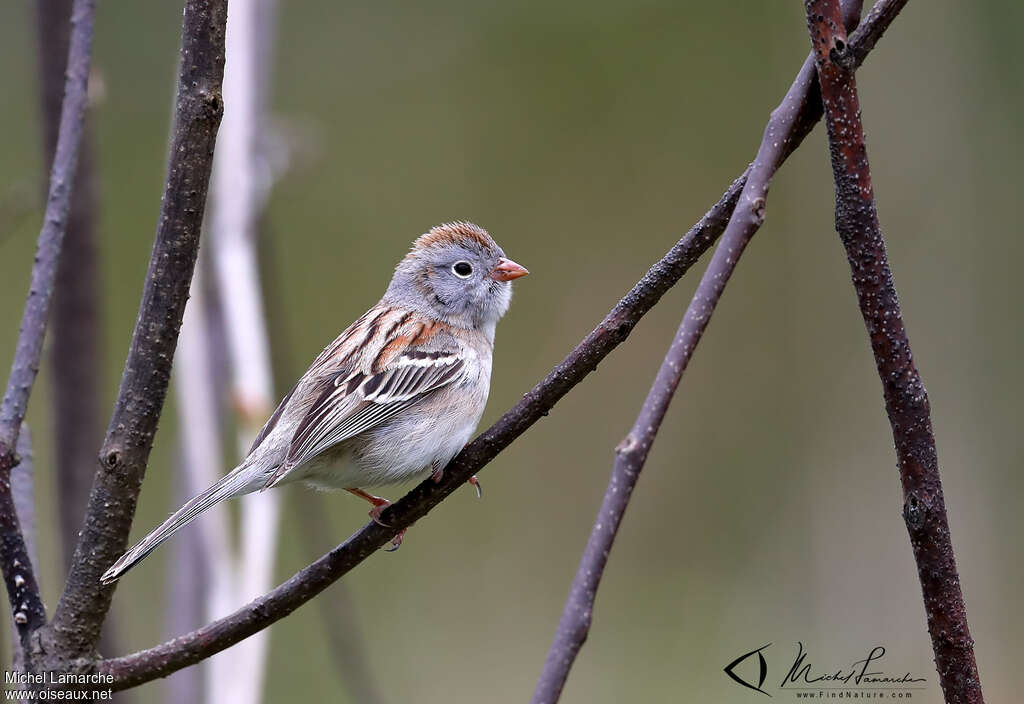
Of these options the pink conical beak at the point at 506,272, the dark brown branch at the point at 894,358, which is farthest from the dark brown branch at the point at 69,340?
the dark brown branch at the point at 894,358

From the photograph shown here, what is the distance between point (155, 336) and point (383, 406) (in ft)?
2.65

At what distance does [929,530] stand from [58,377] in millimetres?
1404

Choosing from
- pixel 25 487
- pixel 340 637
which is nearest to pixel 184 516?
pixel 25 487

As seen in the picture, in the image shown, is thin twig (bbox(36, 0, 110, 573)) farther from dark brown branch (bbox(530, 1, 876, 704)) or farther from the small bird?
dark brown branch (bbox(530, 1, 876, 704))

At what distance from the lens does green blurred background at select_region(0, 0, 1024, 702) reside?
13.7ft

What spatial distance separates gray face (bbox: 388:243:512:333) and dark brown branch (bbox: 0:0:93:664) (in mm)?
934

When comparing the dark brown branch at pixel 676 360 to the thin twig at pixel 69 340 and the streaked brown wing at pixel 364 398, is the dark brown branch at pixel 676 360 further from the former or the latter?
the thin twig at pixel 69 340

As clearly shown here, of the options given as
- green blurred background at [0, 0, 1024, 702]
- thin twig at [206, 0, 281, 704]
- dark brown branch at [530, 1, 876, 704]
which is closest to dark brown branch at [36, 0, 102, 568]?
thin twig at [206, 0, 281, 704]

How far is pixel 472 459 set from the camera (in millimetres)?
1231

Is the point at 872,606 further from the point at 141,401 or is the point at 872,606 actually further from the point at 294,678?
the point at 141,401

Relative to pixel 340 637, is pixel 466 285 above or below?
above

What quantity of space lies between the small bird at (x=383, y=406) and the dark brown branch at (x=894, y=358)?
2.56 ft

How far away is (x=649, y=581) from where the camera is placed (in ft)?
15.5

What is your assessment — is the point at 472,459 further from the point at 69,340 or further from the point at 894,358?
the point at 69,340
